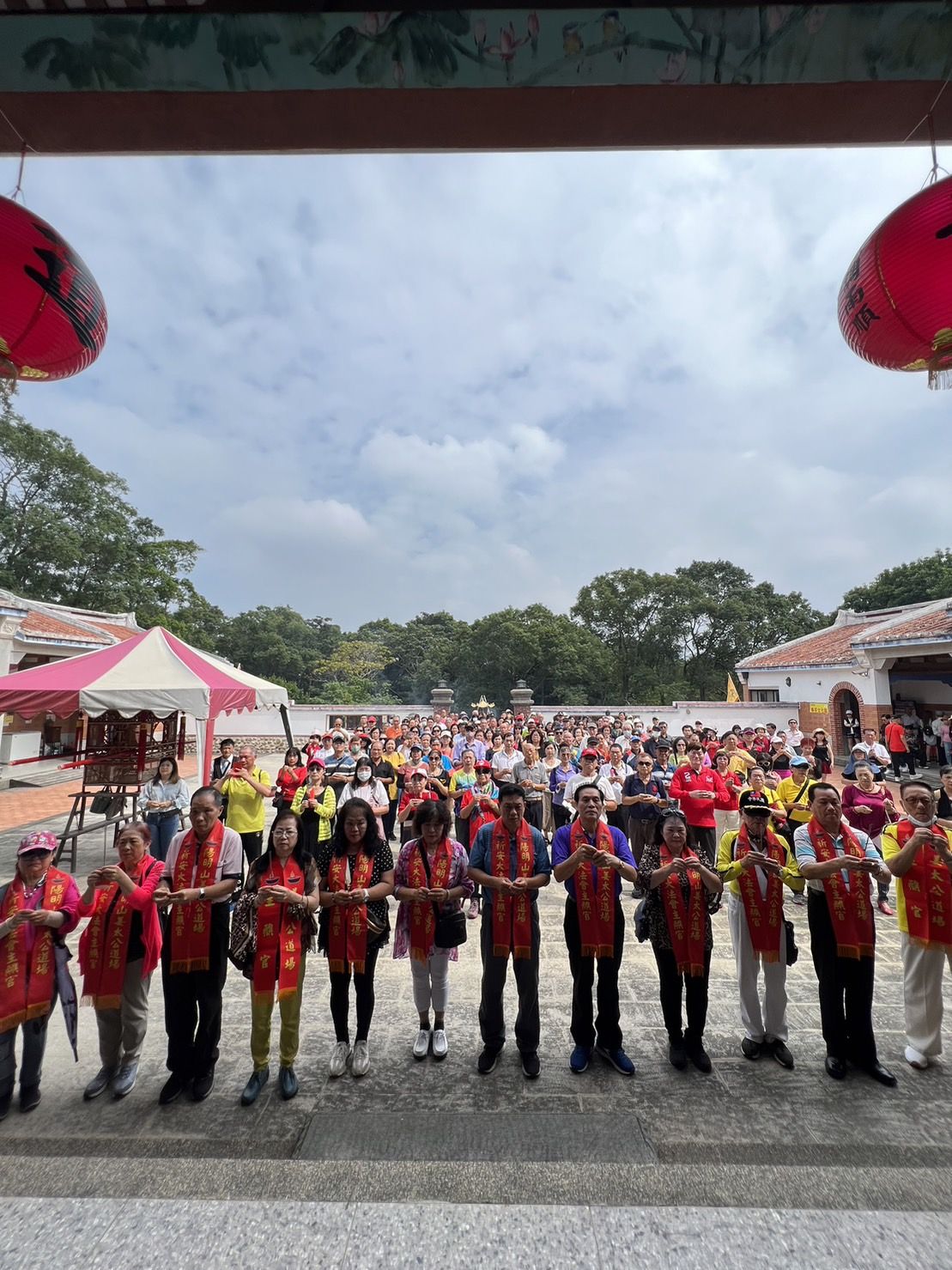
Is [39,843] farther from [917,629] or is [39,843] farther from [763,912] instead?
[917,629]

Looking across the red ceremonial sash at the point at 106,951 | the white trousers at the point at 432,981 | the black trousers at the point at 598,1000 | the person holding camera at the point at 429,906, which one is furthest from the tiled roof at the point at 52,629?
the black trousers at the point at 598,1000

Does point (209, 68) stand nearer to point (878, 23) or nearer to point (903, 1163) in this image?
point (878, 23)

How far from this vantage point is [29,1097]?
2.77m

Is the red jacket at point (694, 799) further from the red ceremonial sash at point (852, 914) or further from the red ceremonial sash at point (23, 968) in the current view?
the red ceremonial sash at point (23, 968)

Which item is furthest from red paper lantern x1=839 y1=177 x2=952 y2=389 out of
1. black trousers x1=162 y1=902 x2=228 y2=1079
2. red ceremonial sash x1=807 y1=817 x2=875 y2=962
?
black trousers x1=162 y1=902 x2=228 y2=1079

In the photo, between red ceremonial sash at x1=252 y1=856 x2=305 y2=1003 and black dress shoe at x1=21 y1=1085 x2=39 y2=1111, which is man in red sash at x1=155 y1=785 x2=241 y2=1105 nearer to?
red ceremonial sash at x1=252 y1=856 x2=305 y2=1003

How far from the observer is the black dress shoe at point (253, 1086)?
2.77 meters

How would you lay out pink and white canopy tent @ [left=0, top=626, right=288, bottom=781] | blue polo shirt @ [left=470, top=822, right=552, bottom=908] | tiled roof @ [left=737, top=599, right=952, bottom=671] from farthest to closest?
1. tiled roof @ [left=737, top=599, right=952, bottom=671]
2. pink and white canopy tent @ [left=0, top=626, right=288, bottom=781]
3. blue polo shirt @ [left=470, top=822, right=552, bottom=908]

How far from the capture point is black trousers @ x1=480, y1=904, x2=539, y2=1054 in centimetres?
311

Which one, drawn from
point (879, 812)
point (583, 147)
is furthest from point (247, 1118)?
point (879, 812)

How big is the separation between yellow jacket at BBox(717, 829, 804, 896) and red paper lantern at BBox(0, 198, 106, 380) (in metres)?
4.37

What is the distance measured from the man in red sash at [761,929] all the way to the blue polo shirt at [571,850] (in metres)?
0.62

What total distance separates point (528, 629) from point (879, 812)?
25580 millimetres

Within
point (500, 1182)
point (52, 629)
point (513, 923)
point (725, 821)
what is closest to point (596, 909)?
point (513, 923)
